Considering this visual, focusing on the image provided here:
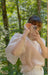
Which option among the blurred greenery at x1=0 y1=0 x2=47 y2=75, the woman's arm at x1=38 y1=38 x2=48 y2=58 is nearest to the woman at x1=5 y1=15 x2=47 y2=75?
the woman's arm at x1=38 y1=38 x2=48 y2=58

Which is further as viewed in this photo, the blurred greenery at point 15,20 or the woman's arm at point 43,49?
the blurred greenery at point 15,20

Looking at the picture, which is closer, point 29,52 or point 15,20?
point 29,52

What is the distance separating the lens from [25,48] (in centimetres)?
118

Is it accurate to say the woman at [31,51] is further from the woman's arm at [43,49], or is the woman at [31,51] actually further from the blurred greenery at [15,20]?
the blurred greenery at [15,20]

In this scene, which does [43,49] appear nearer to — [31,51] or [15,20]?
[31,51]

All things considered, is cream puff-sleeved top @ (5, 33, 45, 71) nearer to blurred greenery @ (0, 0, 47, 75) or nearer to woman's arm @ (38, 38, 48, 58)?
woman's arm @ (38, 38, 48, 58)

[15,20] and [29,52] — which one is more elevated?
[29,52]

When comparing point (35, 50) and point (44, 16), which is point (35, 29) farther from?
point (44, 16)

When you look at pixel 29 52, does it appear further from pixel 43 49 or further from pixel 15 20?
pixel 15 20

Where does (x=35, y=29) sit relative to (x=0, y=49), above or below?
above

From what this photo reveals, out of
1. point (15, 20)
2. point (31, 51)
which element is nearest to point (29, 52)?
point (31, 51)

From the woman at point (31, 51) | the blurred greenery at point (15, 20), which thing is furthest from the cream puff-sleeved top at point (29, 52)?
the blurred greenery at point (15, 20)

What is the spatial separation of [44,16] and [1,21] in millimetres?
888

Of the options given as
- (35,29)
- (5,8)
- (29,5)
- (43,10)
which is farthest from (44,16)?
(35,29)
